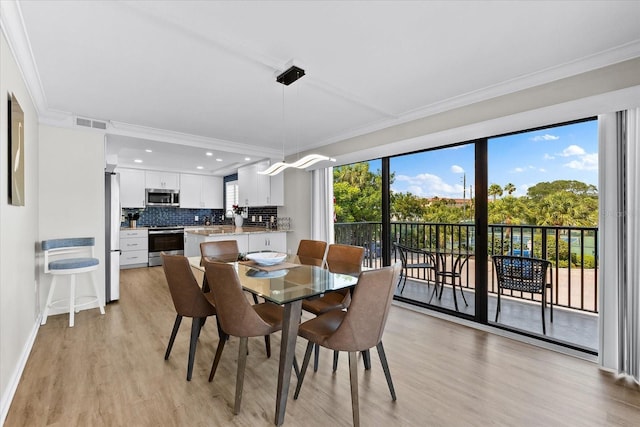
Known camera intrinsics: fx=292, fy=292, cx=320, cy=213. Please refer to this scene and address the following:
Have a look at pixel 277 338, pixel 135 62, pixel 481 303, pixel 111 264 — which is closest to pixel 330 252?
pixel 277 338

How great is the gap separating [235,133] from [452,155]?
325cm

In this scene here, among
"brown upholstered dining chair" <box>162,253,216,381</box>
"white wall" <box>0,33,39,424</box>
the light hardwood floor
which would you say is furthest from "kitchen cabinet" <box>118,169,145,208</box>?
"brown upholstered dining chair" <box>162,253,216,381</box>

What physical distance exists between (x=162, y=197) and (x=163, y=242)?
106 centimetres

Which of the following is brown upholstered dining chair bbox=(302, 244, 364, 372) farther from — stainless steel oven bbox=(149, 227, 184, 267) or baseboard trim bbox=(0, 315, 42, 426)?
stainless steel oven bbox=(149, 227, 184, 267)

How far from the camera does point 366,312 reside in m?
1.67

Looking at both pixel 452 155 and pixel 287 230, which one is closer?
pixel 452 155

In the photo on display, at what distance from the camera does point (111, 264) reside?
3926 millimetres

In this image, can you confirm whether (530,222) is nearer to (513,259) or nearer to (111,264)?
(513,259)

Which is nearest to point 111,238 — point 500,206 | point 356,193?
point 356,193

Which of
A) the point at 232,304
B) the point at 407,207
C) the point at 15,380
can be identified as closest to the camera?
the point at 232,304

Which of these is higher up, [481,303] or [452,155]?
[452,155]

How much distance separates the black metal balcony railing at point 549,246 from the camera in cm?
345

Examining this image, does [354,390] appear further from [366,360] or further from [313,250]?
[313,250]

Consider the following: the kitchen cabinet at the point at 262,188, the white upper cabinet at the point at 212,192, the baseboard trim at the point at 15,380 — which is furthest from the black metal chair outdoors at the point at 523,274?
the white upper cabinet at the point at 212,192
